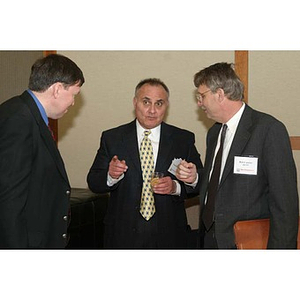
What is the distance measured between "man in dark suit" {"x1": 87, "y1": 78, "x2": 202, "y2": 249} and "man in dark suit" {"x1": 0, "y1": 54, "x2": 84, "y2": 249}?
766 mm

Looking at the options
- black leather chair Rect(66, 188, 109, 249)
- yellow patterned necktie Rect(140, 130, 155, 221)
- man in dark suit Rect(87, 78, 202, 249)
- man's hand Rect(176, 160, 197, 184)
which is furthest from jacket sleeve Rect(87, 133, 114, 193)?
black leather chair Rect(66, 188, 109, 249)

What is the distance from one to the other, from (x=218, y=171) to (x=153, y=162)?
0.68 meters

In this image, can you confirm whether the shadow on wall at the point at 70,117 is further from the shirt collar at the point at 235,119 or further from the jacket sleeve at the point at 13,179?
the jacket sleeve at the point at 13,179

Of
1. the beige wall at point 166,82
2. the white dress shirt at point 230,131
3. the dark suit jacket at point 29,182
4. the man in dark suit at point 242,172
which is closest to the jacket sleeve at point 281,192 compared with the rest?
the man in dark suit at point 242,172

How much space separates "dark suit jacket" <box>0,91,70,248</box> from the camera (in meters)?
2.08

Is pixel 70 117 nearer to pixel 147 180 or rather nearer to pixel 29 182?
pixel 147 180

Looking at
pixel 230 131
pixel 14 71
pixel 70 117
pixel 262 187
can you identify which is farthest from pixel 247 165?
pixel 14 71

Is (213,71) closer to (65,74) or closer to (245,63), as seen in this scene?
(65,74)

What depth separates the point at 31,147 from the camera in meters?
2.17

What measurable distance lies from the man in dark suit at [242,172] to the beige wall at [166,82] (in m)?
1.46

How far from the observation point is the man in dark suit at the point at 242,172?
240 cm

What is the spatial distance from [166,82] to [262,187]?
7.08 feet

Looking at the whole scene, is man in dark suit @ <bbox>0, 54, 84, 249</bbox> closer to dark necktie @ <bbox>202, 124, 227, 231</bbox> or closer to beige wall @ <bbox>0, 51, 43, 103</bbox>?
dark necktie @ <bbox>202, 124, 227, 231</bbox>

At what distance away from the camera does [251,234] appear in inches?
96.0
